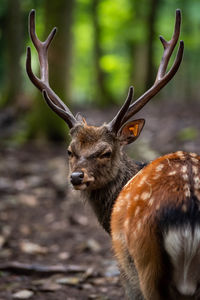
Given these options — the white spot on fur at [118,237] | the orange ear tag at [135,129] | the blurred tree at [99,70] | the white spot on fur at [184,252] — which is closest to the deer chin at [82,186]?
the orange ear tag at [135,129]

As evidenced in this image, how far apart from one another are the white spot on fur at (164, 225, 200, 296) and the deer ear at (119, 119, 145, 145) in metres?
1.95

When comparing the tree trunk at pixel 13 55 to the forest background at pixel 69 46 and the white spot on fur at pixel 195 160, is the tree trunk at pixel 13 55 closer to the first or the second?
the forest background at pixel 69 46

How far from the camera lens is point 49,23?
32.1ft

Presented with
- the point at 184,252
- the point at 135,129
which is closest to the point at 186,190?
the point at 184,252

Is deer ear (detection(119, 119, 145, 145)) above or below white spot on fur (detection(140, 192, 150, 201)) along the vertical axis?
above

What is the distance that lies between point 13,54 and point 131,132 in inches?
492

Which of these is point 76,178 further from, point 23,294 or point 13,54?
point 13,54

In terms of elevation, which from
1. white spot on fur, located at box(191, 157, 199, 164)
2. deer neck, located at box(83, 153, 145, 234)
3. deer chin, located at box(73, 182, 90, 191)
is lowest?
deer neck, located at box(83, 153, 145, 234)

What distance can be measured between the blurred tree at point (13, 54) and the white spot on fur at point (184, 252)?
554 inches

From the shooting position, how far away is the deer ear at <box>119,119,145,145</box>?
13.6 ft

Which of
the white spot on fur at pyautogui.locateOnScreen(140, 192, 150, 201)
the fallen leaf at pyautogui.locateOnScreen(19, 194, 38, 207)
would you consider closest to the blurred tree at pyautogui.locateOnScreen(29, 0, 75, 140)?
the fallen leaf at pyautogui.locateOnScreen(19, 194, 38, 207)

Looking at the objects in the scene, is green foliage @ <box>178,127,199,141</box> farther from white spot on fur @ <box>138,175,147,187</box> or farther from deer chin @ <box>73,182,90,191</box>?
white spot on fur @ <box>138,175,147,187</box>

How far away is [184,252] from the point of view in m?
2.24

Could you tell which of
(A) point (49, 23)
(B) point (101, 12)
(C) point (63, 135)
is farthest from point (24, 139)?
(B) point (101, 12)
